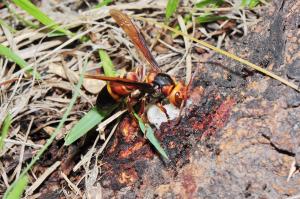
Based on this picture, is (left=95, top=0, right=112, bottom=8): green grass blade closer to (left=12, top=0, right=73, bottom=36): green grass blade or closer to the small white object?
(left=12, top=0, right=73, bottom=36): green grass blade

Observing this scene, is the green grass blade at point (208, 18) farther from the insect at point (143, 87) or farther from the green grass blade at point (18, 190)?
the green grass blade at point (18, 190)

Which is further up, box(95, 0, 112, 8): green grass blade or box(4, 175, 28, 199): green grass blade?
box(95, 0, 112, 8): green grass blade

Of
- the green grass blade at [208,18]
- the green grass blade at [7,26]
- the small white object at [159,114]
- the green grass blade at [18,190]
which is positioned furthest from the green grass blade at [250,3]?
the green grass blade at [18,190]

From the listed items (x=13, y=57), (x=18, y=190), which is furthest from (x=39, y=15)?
(x=18, y=190)

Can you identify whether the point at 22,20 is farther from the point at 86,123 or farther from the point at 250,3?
the point at 250,3

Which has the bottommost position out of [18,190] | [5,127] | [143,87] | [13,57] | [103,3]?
[18,190]

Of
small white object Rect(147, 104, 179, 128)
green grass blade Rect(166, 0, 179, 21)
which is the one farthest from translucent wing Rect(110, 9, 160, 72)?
green grass blade Rect(166, 0, 179, 21)
